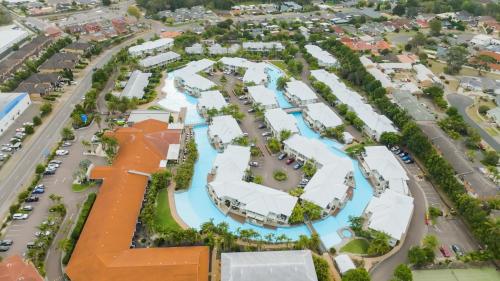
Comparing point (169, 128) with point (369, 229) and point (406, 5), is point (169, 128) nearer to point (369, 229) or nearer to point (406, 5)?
point (369, 229)

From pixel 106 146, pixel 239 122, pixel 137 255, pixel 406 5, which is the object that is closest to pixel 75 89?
pixel 106 146

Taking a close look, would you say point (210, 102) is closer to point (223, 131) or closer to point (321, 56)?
point (223, 131)

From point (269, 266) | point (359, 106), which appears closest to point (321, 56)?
point (359, 106)

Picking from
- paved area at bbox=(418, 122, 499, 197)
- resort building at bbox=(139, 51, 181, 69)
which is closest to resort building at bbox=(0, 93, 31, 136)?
resort building at bbox=(139, 51, 181, 69)

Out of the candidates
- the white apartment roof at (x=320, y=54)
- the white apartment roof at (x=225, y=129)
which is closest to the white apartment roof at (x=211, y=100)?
the white apartment roof at (x=225, y=129)

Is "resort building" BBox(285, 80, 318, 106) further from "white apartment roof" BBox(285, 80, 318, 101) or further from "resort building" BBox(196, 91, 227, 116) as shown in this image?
"resort building" BBox(196, 91, 227, 116)
